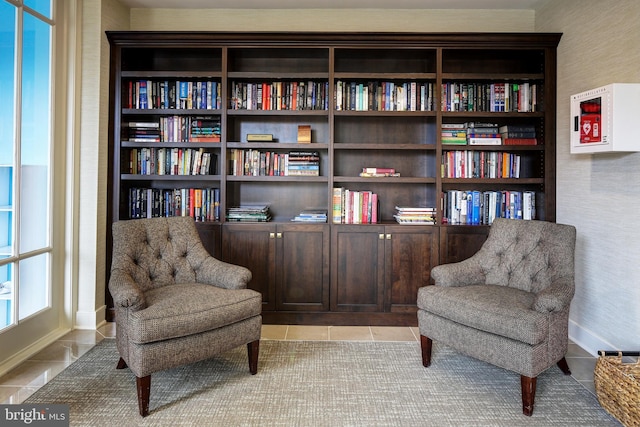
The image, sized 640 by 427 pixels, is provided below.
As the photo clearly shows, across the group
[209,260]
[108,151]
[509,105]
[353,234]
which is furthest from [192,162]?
[509,105]

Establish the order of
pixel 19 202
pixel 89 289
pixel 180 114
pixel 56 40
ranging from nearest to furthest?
pixel 19 202 < pixel 56 40 < pixel 89 289 < pixel 180 114

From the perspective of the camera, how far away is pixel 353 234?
343cm

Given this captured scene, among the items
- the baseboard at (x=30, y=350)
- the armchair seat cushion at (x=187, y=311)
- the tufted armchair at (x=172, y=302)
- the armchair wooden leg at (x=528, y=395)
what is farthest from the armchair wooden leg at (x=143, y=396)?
the armchair wooden leg at (x=528, y=395)

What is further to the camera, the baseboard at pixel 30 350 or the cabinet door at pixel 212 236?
the cabinet door at pixel 212 236

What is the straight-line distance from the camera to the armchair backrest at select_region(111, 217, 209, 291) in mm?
2561

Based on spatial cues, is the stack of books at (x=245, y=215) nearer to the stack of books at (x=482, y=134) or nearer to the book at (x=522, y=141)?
the stack of books at (x=482, y=134)

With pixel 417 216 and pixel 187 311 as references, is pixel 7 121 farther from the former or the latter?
pixel 417 216

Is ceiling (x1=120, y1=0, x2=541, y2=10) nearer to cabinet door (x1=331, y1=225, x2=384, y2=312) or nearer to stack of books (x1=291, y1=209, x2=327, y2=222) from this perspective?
stack of books (x1=291, y1=209, x2=327, y2=222)

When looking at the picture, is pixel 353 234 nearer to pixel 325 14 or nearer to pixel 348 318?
pixel 348 318

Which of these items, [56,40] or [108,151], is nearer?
[56,40]

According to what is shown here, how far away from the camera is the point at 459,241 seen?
3.43 meters

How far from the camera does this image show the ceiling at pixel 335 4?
3.54 metres

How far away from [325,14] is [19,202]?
274 centimetres

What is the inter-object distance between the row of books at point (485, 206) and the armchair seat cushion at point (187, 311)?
185 cm
